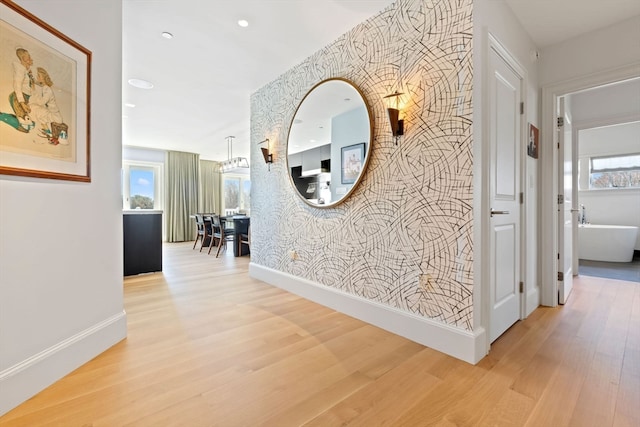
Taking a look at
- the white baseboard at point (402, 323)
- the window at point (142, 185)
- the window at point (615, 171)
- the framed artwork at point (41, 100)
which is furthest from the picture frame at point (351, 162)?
the window at point (142, 185)

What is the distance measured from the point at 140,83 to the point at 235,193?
6559 millimetres

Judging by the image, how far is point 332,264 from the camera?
275cm

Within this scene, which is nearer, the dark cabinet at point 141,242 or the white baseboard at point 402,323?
the white baseboard at point 402,323

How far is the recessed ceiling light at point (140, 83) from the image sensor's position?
11.8 feet

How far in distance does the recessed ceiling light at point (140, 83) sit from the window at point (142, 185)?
4.80 metres

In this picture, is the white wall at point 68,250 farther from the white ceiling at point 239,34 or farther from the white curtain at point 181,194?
Result: the white curtain at point 181,194

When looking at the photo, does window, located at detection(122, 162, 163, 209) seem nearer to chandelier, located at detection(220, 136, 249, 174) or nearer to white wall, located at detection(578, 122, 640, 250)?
chandelier, located at detection(220, 136, 249, 174)

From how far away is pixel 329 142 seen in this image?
2.77m

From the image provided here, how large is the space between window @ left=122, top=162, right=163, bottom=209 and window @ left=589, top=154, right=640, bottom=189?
10.5 m

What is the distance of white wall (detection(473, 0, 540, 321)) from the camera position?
1.79m

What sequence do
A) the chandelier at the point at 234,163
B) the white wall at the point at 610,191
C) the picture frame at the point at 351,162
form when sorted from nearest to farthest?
the picture frame at the point at 351,162, the white wall at the point at 610,191, the chandelier at the point at 234,163

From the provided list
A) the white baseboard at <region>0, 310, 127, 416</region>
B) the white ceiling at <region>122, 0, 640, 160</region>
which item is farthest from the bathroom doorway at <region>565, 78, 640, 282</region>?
the white baseboard at <region>0, 310, 127, 416</region>

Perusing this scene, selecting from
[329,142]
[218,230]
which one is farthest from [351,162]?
[218,230]

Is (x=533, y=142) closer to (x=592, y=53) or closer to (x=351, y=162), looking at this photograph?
(x=592, y=53)
